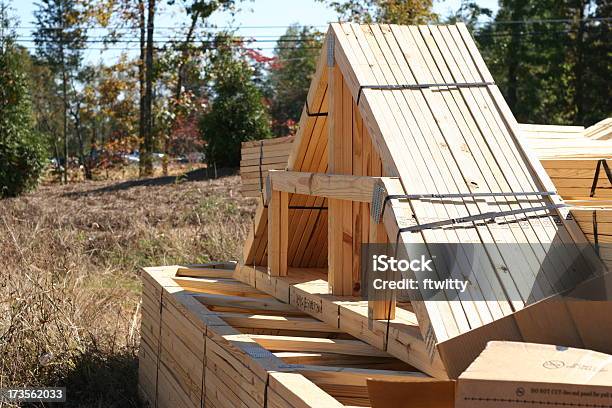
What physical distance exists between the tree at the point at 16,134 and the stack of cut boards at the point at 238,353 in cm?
1008

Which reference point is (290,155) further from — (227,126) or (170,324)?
(227,126)

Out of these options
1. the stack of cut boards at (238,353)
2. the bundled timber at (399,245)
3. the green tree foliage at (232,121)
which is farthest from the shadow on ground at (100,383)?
the green tree foliage at (232,121)

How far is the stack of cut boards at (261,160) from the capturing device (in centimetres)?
525

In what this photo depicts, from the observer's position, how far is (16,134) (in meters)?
15.6

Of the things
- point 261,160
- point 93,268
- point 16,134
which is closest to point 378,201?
point 261,160

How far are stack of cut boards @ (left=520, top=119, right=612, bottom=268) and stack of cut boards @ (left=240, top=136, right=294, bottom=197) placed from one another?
4.47 feet

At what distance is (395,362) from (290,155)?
141 centimetres

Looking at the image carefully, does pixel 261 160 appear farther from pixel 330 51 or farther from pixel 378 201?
pixel 378 201

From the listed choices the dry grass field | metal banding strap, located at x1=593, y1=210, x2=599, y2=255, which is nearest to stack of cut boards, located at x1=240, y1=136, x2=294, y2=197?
the dry grass field

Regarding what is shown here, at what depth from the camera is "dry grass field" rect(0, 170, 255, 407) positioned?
19.0 feet

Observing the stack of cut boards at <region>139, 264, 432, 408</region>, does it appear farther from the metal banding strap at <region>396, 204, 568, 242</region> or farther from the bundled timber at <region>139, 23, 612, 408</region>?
the metal banding strap at <region>396, 204, 568, 242</region>

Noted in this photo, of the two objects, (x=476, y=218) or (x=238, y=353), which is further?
(x=238, y=353)

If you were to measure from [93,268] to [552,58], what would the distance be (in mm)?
23574
